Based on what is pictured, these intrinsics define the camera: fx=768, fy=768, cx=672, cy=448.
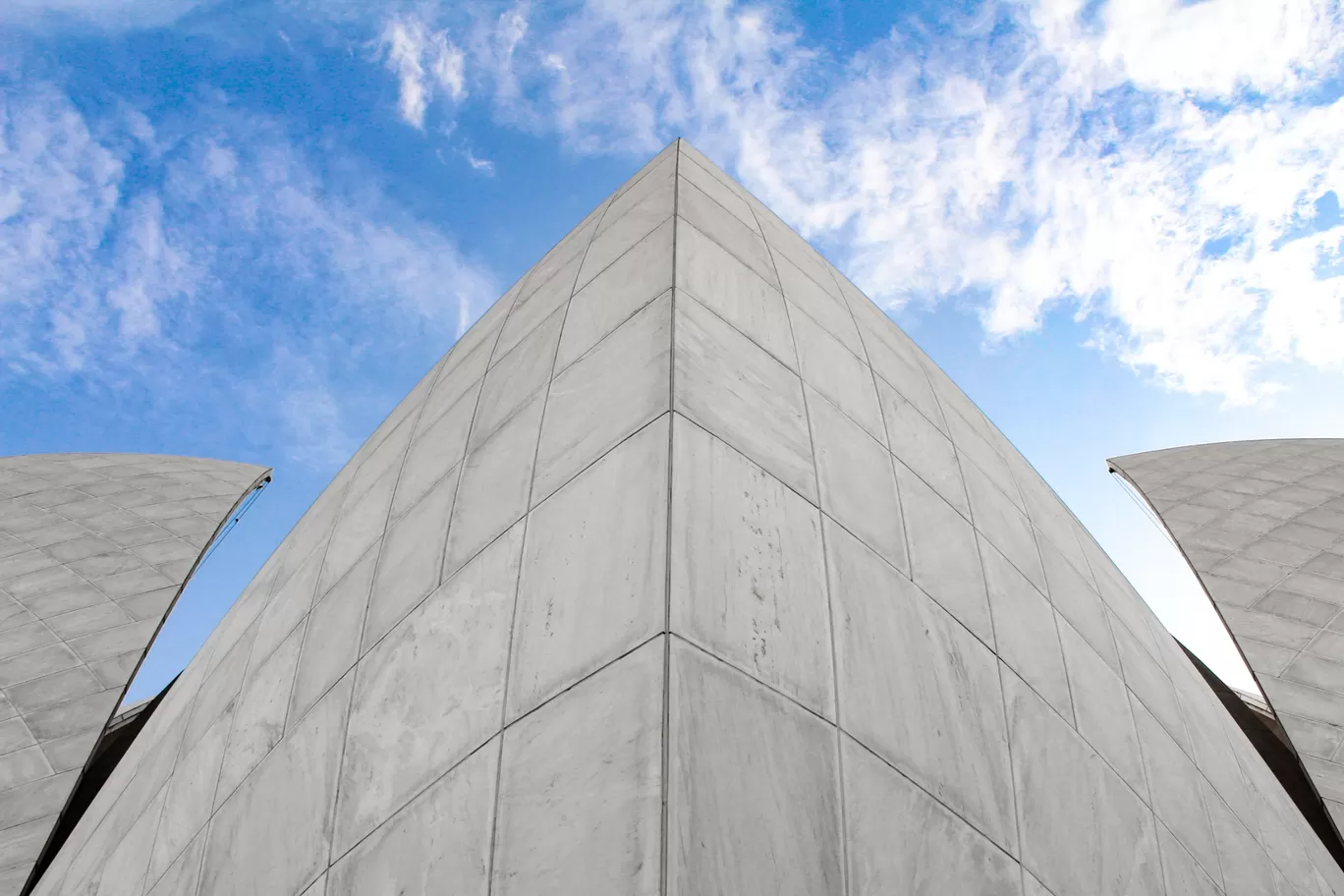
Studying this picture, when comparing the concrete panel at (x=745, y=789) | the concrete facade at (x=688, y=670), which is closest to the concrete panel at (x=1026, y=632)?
the concrete facade at (x=688, y=670)

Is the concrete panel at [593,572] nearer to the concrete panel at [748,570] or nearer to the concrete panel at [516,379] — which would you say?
the concrete panel at [748,570]

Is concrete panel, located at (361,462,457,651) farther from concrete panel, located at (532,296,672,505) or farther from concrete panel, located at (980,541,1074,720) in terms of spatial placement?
concrete panel, located at (980,541,1074,720)

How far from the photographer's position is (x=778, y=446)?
4.62 m

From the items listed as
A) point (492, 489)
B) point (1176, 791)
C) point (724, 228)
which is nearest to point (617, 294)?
point (724, 228)

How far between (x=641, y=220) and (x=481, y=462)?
277 cm

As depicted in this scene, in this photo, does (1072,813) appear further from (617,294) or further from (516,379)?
(516,379)

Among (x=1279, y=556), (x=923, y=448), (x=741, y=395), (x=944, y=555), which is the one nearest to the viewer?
(x=741, y=395)

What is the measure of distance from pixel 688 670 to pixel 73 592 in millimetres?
16523

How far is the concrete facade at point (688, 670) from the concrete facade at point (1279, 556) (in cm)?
502

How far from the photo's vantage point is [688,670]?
10.6 ft

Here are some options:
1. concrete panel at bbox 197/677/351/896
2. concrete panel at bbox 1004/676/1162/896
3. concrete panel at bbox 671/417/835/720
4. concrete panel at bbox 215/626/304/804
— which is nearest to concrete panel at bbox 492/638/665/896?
concrete panel at bbox 671/417/835/720

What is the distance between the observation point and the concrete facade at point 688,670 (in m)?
3.24

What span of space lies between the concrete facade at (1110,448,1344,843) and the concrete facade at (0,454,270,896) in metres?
17.0

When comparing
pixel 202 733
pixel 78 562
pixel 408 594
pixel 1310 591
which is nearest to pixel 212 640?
pixel 202 733
